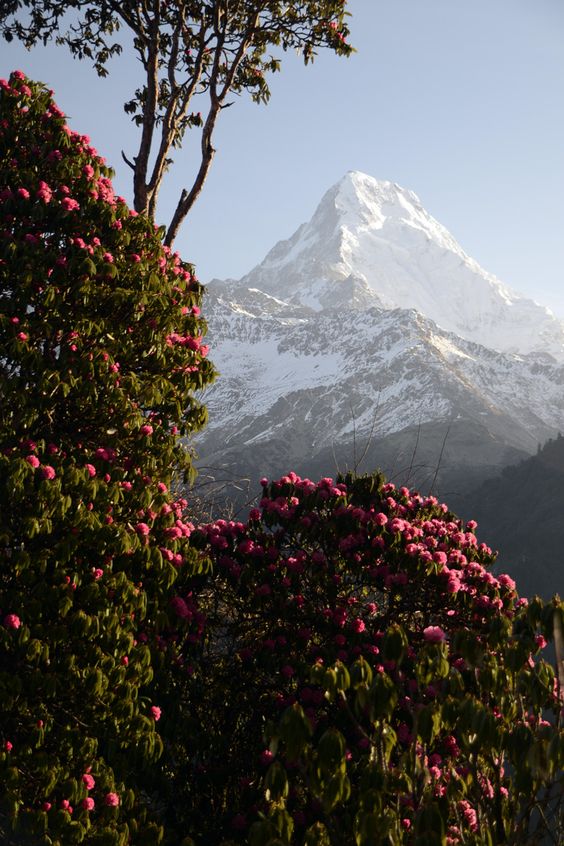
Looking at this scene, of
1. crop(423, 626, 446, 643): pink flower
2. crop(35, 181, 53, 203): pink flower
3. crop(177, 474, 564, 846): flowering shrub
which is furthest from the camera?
crop(35, 181, 53, 203): pink flower

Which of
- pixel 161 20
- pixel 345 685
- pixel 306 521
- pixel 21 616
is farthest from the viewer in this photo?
pixel 161 20

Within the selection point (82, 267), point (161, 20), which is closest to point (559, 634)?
point (82, 267)

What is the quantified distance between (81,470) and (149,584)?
1346 mm

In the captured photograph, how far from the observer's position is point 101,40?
517 inches

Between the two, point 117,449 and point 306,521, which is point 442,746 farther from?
point 117,449

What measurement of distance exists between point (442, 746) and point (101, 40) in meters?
12.4

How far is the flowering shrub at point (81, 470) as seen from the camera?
607 centimetres

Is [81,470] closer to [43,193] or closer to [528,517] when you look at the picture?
[43,193]

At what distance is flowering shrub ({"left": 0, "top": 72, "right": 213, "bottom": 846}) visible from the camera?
6.07m

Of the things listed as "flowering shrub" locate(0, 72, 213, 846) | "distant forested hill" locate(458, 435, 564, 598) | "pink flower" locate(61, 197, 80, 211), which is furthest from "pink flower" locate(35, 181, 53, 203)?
"distant forested hill" locate(458, 435, 564, 598)

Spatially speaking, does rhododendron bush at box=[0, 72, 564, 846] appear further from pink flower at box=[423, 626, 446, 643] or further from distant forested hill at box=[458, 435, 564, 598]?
distant forested hill at box=[458, 435, 564, 598]

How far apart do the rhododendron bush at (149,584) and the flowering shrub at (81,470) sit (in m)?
0.02

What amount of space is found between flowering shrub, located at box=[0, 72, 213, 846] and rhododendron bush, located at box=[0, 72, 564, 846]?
0.02 m

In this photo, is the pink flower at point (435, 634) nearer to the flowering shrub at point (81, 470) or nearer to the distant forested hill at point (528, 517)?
the flowering shrub at point (81, 470)
